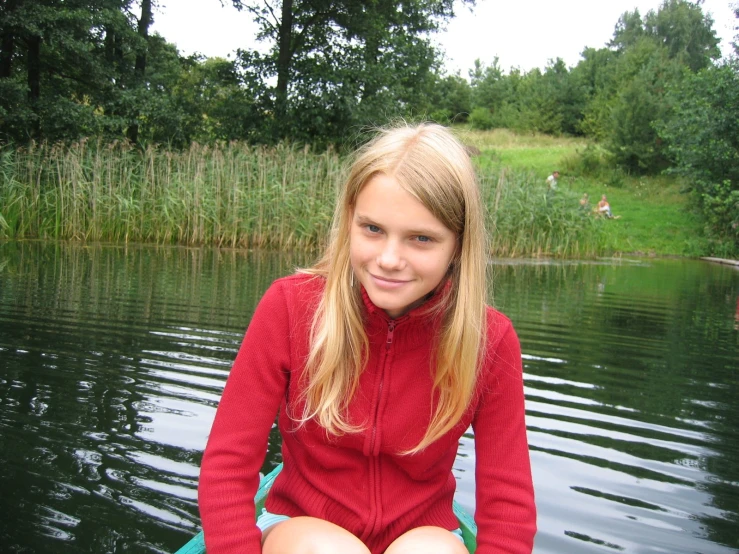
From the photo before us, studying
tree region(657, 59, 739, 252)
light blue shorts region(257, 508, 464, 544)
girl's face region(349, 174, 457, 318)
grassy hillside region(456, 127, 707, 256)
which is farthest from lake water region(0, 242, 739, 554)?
tree region(657, 59, 739, 252)

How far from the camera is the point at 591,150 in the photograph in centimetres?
2983

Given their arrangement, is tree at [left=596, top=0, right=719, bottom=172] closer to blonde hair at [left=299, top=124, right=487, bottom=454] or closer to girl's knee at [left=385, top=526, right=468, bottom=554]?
blonde hair at [left=299, top=124, right=487, bottom=454]

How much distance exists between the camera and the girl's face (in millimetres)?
1663

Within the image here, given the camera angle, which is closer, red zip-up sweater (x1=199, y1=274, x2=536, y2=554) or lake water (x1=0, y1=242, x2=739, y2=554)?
red zip-up sweater (x1=199, y1=274, x2=536, y2=554)

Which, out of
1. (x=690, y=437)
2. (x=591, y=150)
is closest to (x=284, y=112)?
(x=591, y=150)

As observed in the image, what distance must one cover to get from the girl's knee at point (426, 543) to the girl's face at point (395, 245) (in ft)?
1.51

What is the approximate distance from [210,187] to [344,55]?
8.89 m

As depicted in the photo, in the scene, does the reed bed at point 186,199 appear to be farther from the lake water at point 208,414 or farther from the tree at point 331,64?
the tree at point 331,64

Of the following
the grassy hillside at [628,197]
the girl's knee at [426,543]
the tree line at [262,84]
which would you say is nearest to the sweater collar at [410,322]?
the girl's knee at [426,543]

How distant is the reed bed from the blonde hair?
34.7ft

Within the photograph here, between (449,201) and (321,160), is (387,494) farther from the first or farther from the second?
(321,160)

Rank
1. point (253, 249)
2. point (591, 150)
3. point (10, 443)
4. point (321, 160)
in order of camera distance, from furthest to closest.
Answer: point (591, 150)
point (321, 160)
point (253, 249)
point (10, 443)

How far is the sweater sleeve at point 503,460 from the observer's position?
5.52ft

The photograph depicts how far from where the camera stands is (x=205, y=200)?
12289 mm
